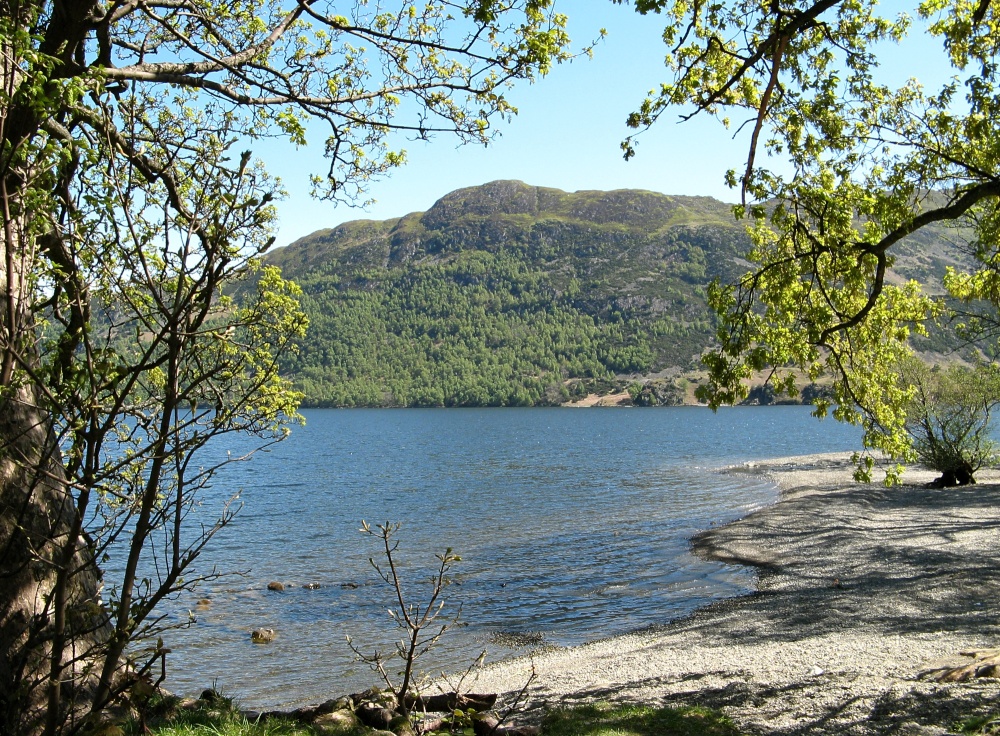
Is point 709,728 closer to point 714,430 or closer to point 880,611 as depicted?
point 880,611

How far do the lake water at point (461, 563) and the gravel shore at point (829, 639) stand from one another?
2.30 m

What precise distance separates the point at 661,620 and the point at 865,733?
39.1 feet

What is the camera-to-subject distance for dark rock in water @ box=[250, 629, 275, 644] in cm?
1999

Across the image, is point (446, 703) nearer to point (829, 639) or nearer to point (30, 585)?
point (30, 585)

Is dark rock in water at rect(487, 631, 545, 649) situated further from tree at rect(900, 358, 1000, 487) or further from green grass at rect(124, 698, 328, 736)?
tree at rect(900, 358, 1000, 487)

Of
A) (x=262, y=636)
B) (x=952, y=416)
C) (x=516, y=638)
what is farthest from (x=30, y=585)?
(x=952, y=416)

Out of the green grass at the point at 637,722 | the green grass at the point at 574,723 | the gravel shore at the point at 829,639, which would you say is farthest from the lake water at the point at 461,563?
the green grass at the point at 637,722

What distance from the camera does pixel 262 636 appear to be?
2014 cm

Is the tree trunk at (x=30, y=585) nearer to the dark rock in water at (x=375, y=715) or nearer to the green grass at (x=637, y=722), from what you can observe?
the dark rock in water at (x=375, y=715)

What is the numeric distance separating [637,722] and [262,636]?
542 inches

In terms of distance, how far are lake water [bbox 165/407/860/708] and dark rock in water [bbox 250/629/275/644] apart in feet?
0.96

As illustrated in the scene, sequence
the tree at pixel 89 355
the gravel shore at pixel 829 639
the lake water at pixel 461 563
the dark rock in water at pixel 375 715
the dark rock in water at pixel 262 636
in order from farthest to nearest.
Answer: the dark rock in water at pixel 262 636, the lake water at pixel 461 563, the gravel shore at pixel 829 639, the dark rock in water at pixel 375 715, the tree at pixel 89 355

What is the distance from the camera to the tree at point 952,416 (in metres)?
35.7

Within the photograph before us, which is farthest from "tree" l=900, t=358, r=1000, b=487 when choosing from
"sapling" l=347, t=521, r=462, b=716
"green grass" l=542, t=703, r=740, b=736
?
"green grass" l=542, t=703, r=740, b=736
